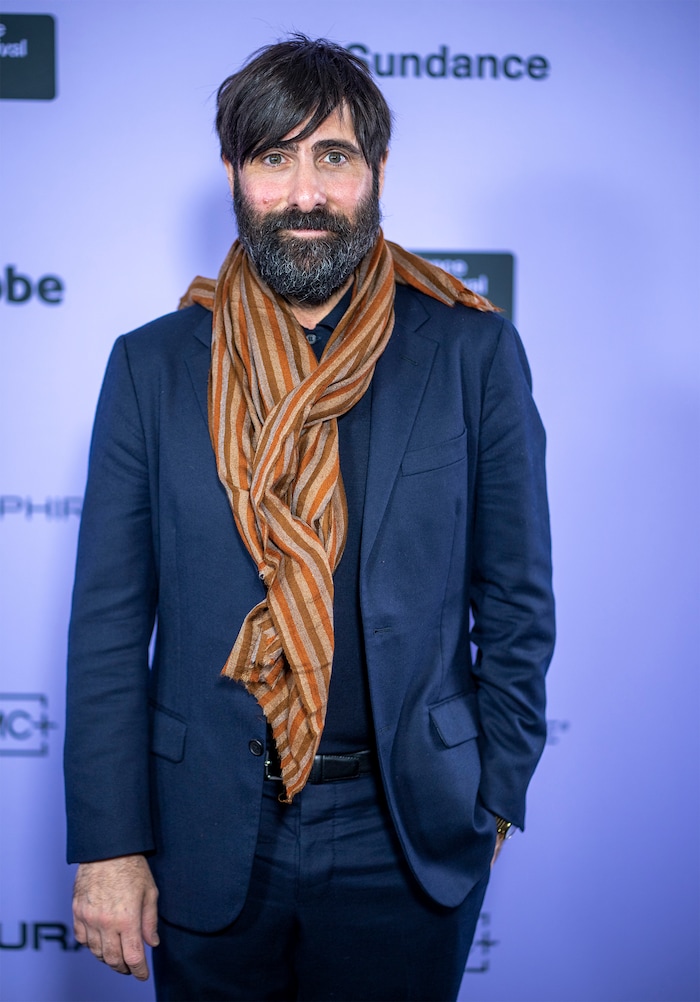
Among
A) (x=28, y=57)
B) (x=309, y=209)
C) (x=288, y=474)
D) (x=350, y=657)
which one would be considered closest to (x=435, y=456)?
(x=288, y=474)

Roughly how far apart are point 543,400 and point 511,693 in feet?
3.20

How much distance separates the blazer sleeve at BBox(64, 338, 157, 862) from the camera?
1.48m

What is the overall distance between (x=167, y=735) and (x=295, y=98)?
1118mm

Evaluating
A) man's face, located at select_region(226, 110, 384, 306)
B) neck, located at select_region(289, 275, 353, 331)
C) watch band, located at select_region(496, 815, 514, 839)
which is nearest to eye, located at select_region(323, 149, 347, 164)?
man's face, located at select_region(226, 110, 384, 306)

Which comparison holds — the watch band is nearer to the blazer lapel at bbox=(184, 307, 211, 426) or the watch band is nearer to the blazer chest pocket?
the blazer chest pocket

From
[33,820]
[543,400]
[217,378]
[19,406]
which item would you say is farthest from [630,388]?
[33,820]

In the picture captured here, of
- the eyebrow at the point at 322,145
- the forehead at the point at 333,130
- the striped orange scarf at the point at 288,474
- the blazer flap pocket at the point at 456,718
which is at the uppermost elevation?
the forehead at the point at 333,130

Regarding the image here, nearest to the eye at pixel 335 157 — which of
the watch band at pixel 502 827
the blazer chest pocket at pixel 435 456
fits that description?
the blazer chest pocket at pixel 435 456

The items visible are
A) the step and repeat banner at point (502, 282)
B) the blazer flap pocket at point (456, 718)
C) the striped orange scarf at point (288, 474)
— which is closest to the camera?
the striped orange scarf at point (288, 474)

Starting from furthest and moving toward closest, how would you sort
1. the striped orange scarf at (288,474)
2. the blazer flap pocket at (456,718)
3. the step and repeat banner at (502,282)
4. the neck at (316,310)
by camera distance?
the step and repeat banner at (502,282) < the neck at (316,310) < the blazer flap pocket at (456,718) < the striped orange scarf at (288,474)

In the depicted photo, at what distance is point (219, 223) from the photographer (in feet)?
7.34

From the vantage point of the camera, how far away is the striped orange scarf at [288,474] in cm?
140

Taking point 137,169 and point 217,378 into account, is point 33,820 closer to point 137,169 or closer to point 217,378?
point 217,378

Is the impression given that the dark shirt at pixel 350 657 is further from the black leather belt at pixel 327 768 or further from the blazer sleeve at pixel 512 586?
the blazer sleeve at pixel 512 586
